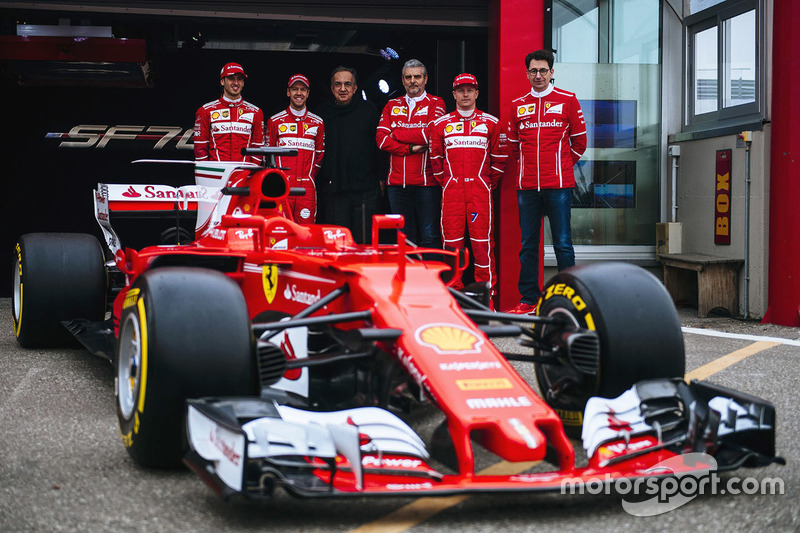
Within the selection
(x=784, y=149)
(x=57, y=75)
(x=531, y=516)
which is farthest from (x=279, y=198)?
(x=57, y=75)

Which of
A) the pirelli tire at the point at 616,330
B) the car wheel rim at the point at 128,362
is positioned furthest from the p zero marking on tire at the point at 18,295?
the pirelli tire at the point at 616,330

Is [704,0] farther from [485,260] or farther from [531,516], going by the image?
[531,516]

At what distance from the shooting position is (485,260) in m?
8.27

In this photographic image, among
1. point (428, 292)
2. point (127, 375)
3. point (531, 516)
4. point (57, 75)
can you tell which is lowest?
point (531, 516)

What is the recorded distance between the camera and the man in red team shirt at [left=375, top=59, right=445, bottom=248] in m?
8.36

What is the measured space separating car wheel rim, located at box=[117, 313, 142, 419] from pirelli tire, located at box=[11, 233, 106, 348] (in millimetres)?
2577

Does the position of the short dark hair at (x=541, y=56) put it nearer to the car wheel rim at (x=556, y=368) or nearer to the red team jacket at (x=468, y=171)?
the red team jacket at (x=468, y=171)

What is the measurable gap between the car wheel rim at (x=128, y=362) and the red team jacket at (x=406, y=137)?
486 centimetres

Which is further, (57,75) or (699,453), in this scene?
(57,75)

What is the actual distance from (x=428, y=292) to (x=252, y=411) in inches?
37.9

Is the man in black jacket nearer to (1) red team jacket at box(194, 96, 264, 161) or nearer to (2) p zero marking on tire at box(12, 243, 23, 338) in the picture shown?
(1) red team jacket at box(194, 96, 264, 161)

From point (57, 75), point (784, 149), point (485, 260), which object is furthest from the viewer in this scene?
point (57, 75)

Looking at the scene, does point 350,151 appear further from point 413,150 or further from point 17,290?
point 17,290

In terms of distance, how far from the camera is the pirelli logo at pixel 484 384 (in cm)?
315
